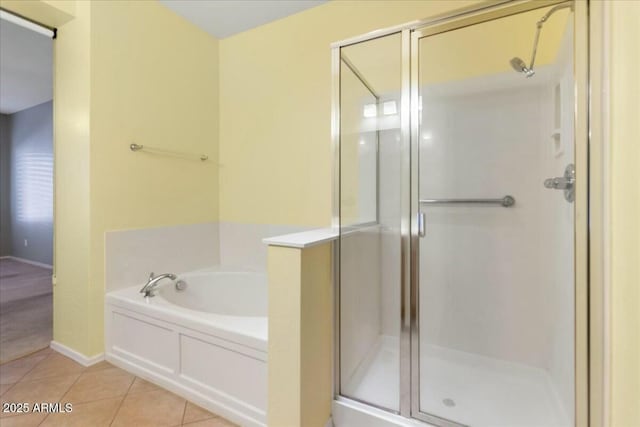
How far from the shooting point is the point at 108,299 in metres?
1.94

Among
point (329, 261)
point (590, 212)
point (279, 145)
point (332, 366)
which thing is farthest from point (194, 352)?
point (590, 212)

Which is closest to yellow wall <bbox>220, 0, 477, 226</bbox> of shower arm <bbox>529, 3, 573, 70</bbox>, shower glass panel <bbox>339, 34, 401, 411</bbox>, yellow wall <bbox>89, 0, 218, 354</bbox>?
yellow wall <bbox>89, 0, 218, 354</bbox>

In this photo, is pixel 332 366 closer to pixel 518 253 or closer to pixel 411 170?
pixel 411 170

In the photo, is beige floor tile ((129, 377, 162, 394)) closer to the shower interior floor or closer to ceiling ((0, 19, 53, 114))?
the shower interior floor

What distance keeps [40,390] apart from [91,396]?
30 centimetres

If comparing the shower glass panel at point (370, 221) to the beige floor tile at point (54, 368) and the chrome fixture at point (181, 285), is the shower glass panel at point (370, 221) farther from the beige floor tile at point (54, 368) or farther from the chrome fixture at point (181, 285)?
the beige floor tile at point (54, 368)

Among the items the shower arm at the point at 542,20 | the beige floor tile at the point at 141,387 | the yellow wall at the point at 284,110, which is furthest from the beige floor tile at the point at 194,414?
the shower arm at the point at 542,20

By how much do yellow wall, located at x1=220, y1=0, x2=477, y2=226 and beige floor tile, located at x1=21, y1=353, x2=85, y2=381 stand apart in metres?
1.44

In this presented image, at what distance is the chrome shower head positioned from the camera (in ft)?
5.02

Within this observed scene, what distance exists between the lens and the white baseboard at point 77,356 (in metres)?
1.88

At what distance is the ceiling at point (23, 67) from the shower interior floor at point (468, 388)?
3.73 meters

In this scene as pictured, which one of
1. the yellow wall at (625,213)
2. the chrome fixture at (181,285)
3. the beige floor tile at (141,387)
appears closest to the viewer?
the yellow wall at (625,213)

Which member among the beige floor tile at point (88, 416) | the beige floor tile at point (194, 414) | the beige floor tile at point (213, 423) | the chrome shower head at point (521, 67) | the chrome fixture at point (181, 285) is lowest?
the beige floor tile at point (213, 423)

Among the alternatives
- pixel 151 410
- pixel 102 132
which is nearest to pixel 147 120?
pixel 102 132
